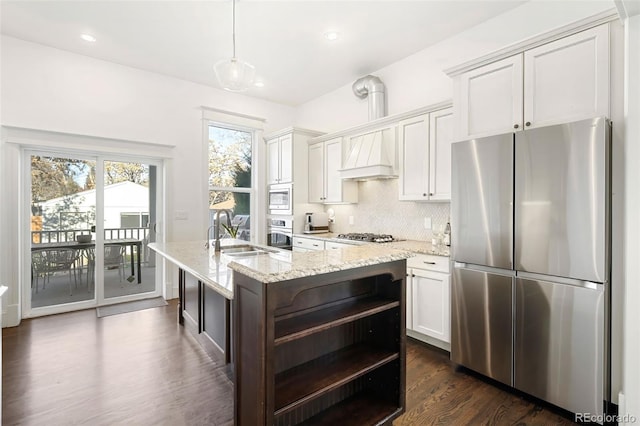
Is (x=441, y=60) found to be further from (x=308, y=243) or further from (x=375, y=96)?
(x=308, y=243)

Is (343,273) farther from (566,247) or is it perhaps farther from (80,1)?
(80,1)

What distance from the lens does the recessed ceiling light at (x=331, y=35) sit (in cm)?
336

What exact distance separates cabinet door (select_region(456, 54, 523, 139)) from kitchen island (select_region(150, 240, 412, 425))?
1.39 metres

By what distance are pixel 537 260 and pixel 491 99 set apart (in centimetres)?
127

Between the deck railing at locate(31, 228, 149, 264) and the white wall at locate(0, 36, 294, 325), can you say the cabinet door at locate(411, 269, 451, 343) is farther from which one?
the deck railing at locate(31, 228, 149, 264)

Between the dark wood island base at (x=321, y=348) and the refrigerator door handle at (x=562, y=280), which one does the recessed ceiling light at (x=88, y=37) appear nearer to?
the dark wood island base at (x=321, y=348)

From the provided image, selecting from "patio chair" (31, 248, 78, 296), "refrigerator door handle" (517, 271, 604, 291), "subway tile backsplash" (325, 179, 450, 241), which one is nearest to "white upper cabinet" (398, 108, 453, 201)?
"subway tile backsplash" (325, 179, 450, 241)

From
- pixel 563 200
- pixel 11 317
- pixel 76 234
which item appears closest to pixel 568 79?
pixel 563 200

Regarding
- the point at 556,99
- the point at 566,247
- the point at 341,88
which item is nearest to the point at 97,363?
the point at 566,247

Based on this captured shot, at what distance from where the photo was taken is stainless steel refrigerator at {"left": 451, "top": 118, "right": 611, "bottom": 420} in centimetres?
189

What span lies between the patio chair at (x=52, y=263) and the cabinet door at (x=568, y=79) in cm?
522

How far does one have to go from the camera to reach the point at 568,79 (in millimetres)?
2084

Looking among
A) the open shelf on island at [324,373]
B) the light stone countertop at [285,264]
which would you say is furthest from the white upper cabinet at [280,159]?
the open shelf on island at [324,373]

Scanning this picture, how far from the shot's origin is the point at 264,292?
1332 mm
